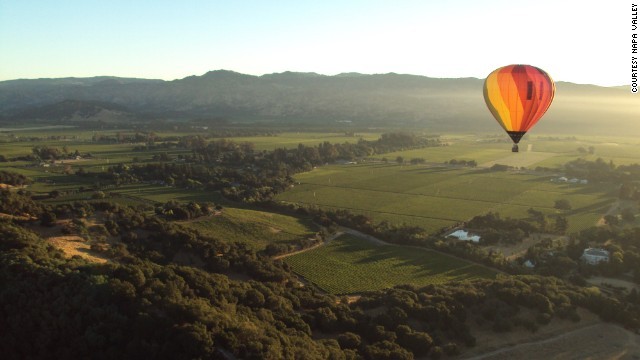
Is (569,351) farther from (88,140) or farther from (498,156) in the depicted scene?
(88,140)

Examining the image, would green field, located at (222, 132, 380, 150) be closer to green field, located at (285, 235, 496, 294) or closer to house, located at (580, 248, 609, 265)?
green field, located at (285, 235, 496, 294)

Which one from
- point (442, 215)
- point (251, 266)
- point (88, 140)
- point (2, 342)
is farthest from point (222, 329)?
point (88, 140)

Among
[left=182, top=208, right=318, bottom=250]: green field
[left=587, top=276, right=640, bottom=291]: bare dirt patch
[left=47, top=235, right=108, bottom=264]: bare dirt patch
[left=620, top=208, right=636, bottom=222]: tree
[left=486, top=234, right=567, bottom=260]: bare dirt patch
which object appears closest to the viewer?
[left=47, top=235, right=108, bottom=264]: bare dirt patch

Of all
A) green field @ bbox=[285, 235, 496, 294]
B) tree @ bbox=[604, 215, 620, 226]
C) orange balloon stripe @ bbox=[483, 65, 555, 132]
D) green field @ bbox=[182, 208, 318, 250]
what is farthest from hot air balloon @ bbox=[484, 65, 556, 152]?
tree @ bbox=[604, 215, 620, 226]

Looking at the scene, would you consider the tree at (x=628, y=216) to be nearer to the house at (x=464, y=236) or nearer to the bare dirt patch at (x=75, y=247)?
the house at (x=464, y=236)

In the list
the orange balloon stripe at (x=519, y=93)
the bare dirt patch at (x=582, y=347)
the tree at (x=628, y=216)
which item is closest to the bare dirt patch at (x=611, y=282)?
the bare dirt patch at (x=582, y=347)
